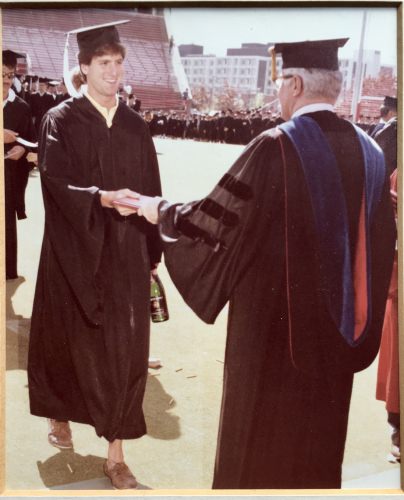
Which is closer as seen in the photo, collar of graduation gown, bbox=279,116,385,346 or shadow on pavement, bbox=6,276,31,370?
collar of graduation gown, bbox=279,116,385,346

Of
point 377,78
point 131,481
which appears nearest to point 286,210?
point 377,78

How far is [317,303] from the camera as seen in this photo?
9.14 feet

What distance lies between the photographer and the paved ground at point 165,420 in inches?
113

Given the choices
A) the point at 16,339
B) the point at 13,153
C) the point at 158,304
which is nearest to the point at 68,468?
the point at 16,339

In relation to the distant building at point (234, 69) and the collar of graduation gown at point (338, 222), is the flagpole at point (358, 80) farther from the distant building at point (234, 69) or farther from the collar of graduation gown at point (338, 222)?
the distant building at point (234, 69)

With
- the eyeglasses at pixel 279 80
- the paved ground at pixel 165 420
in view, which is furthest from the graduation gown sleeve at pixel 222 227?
the eyeglasses at pixel 279 80

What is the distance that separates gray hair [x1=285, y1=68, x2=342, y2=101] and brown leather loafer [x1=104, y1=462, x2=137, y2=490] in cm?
179

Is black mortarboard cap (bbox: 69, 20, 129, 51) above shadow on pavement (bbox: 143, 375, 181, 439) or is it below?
above

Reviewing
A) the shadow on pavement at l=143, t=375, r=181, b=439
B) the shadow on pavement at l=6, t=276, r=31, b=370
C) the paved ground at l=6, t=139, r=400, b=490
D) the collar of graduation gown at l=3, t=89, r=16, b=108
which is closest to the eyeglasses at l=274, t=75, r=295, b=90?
the paved ground at l=6, t=139, r=400, b=490

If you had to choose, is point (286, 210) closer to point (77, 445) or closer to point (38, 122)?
point (38, 122)

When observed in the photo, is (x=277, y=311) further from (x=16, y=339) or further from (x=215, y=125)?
(x=16, y=339)

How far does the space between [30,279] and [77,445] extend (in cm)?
77

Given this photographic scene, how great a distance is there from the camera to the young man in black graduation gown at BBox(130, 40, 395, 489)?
107 inches

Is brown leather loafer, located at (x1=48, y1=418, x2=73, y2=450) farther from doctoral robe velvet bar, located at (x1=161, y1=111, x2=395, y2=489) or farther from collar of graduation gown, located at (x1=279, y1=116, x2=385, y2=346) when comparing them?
collar of graduation gown, located at (x1=279, y1=116, x2=385, y2=346)
